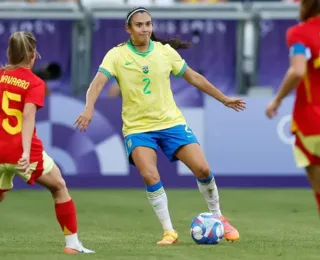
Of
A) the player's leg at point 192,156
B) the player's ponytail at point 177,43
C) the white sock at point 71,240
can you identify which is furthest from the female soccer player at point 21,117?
the player's ponytail at point 177,43

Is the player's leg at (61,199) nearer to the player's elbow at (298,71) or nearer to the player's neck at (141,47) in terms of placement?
the player's neck at (141,47)

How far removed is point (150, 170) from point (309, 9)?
314 centimetres

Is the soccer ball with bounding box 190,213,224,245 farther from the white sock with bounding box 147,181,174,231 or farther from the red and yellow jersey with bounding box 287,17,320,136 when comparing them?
the red and yellow jersey with bounding box 287,17,320,136

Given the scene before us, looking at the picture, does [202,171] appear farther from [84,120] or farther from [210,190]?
[84,120]

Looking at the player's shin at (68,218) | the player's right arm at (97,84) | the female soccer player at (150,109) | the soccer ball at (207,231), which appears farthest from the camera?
the female soccer player at (150,109)

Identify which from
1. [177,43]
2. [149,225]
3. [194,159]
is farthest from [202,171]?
[149,225]

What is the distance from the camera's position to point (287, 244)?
10047 mm

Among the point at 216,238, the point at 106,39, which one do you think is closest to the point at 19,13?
the point at 106,39

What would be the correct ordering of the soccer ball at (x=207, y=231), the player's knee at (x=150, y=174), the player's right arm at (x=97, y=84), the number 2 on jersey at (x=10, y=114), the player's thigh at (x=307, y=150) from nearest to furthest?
the player's thigh at (x=307, y=150) → the number 2 on jersey at (x=10, y=114) → the player's right arm at (x=97, y=84) → the soccer ball at (x=207, y=231) → the player's knee at (x=150, y=174)

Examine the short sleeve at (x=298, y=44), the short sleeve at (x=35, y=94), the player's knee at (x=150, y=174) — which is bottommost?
the player's knee at (x=150, y=174)

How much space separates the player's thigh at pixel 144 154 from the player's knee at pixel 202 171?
1.32ft

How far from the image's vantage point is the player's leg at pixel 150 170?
408 inches

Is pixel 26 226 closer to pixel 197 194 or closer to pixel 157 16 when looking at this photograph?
pixel 197 194

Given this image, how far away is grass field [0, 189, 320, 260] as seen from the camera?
933 cm
